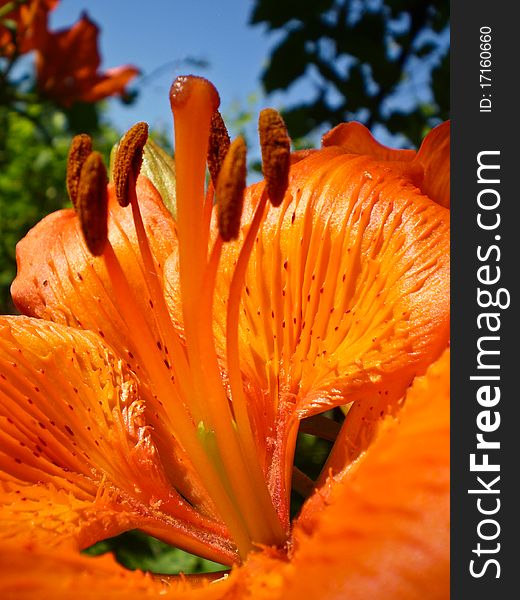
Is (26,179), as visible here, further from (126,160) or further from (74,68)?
(126,160)

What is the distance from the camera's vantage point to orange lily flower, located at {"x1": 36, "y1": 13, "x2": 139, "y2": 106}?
10.5 ft

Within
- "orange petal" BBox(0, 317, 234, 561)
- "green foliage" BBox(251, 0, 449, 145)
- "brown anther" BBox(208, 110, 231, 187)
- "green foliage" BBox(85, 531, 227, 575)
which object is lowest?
"green foliage" BBox(85, 531, 227, 575)

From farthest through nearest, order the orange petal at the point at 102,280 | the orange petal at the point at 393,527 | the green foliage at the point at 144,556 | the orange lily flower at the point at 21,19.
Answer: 1. the orange lily flower at the point at 21,19
2. the green foliage at the point at 144,556
3. the orange petal at the point at 102,280
4. the orange petal at the point at 393,527

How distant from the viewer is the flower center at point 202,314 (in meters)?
1.04

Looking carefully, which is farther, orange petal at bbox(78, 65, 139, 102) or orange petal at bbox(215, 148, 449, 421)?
orange petal at bbox(78, 65, 139, 102)

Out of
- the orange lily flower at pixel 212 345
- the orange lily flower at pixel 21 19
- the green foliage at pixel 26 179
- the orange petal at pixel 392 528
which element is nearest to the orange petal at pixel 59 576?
the orange lily flower at pixel 212 345

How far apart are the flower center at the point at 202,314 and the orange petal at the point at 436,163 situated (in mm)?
317

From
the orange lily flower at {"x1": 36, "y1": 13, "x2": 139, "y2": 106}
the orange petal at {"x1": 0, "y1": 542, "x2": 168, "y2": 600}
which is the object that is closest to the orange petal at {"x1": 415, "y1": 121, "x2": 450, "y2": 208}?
the orange petal at {"x1": 0, "y1": 542, "x2": 168, "y2": 600}

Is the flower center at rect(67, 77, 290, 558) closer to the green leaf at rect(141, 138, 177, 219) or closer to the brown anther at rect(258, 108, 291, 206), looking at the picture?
the brown anther at rect(258, 108, 291, 206)

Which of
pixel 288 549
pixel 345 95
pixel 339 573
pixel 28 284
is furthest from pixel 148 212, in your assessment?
pixel 345 95

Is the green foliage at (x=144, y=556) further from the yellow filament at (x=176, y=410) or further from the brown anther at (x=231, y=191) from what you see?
the brown anther at (x=231, y=191)

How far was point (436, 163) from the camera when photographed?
1.27 metres

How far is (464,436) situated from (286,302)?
446mm

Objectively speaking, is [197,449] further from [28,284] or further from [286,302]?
[28,284]
